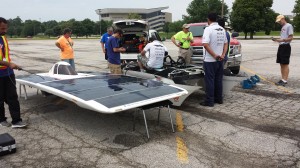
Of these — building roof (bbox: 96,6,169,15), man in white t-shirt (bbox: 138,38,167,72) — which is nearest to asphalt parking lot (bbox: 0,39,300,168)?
man in white t-shirt (bbox: 138,38,167,72)

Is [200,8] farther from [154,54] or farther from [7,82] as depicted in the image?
[7,82]

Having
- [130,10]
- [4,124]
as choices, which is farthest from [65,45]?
[130,10]

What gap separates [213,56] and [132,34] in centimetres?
729

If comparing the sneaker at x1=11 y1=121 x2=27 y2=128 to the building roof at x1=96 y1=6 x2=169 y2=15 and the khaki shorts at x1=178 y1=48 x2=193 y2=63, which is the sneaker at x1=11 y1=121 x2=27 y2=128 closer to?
the khaki shorts at x1=178 y1=48 x2=193 y2=63

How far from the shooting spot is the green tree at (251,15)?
57.0m

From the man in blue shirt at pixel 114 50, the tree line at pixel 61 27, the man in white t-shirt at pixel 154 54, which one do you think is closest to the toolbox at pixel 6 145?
the man in blue shirt at pixel 114 50

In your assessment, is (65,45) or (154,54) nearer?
(154,54)

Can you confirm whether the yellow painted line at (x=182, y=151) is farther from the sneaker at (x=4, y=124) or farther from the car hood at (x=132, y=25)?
the car hood at (x=132, y=25)

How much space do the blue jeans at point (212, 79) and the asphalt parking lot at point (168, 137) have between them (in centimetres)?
29

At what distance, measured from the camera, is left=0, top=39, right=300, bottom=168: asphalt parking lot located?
3.97 meters

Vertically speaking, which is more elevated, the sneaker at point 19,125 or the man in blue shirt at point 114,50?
the man in blue shirt at point 114,50

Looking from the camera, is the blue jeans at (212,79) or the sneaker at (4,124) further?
the blue jeans at (212,79)

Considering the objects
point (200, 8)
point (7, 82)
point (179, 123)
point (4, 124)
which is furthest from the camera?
point (200, 8)

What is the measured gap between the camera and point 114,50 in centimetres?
744
